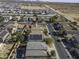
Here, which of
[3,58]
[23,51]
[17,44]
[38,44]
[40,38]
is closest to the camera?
[3,58]

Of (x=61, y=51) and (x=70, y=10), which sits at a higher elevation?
(x=61, y=51)

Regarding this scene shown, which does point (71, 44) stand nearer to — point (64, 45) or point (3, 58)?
point (64, 45)

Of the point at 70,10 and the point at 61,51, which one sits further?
the point at 70,10

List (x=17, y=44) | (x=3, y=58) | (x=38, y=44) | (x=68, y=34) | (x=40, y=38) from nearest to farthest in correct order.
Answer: (x=3, y=58), (x=38, y=44), (x=17, y=44), (x=40, y=38), (x=68, y=34)

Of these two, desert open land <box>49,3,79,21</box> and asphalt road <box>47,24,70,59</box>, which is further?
desert open land <box>49,3,79,21</box>

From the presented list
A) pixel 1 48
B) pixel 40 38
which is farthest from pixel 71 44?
pixel 1 48

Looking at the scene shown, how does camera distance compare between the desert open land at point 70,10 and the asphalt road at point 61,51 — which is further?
the desert open land at point 70,10

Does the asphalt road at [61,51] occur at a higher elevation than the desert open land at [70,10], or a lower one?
higher

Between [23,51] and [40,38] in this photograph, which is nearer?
[23,51]

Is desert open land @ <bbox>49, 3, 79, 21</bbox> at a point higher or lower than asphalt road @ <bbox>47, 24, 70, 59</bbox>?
lower

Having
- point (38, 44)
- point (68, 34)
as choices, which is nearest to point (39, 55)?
point (38, 44)
